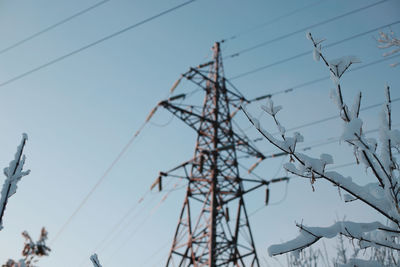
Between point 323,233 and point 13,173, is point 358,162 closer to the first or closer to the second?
point 323,233

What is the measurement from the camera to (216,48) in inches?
484

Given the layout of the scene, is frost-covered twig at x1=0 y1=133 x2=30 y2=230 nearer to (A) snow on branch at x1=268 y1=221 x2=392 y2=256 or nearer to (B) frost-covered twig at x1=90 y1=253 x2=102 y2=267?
(B) frost-covered twig at x1=90 y1=253 x2=102 y2=267

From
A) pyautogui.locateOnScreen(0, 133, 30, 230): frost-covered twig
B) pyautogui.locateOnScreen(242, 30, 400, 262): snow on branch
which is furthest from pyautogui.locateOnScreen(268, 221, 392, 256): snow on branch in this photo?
pyautogui.locateOnScreen(0, 133, 30, 230): frost-covered twig

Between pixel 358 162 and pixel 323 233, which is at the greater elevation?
pixel 358 162

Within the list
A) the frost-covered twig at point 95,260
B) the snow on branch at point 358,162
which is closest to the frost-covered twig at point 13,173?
the frost-covered twig at point 95,260

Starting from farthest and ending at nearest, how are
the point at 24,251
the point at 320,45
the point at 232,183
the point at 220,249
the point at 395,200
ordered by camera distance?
the point at 232,183 < the point at 220,249 < the point at 24,251 < the point at 320,45 < the point at 395,200

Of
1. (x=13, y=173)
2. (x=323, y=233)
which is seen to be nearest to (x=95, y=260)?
(x=13, y=173)

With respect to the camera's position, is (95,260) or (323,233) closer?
(323,233)

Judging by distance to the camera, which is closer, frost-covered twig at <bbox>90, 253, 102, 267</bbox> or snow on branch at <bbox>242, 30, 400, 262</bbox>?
snow on branch at <bbox>242, 30, 400, 262</bbox>

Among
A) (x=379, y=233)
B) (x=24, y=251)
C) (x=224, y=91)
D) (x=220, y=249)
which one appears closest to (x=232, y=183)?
(x=220, y=249)

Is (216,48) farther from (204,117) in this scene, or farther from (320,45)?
(320,45)

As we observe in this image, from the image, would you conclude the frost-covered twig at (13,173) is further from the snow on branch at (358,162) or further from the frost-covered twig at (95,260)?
the snow on branch at (358,162)

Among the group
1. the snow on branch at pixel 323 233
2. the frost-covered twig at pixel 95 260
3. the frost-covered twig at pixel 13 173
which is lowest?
the frost-covered twig at pixel 95 260

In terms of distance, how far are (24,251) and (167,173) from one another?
5932 millimetres
